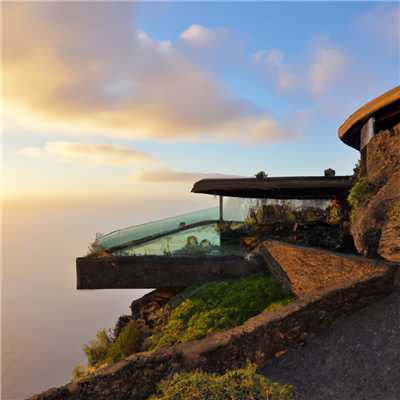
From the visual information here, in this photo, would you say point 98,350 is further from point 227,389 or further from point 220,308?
point 227,389

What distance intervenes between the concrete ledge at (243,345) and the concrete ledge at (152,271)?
4669 millimetres

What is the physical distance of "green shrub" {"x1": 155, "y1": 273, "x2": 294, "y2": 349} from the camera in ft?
20.5

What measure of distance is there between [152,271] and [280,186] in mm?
5561

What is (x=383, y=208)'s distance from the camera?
7.07m

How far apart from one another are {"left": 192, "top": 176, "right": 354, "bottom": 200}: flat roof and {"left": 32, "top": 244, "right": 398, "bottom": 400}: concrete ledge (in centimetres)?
476

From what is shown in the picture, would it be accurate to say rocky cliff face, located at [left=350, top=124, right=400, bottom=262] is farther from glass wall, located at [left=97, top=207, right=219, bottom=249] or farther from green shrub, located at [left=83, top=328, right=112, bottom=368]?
green shrub, located at [left=83, top=328, right=112, bottom=368]

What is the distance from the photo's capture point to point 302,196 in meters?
12.0

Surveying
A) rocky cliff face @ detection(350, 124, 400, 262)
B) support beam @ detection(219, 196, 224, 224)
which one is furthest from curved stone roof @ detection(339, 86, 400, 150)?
support beam @ detection(219, 196, 224, 224)

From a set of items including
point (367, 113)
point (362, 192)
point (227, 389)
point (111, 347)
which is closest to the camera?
point (227, 389)

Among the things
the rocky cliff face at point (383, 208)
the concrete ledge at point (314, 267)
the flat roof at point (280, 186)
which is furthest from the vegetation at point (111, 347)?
the rocky cliff face at point (383, 208)

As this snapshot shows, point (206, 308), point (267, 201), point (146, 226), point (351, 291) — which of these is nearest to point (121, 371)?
point (206, 308)

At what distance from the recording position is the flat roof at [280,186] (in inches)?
417

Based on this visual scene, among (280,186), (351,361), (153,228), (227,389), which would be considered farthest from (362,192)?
(153,228)

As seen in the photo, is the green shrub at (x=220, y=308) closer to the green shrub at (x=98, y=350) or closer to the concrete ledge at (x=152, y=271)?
the concrete ledge at (x=152, y=271)
